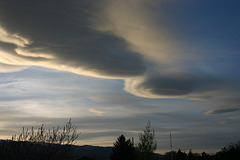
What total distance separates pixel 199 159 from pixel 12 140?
71291mm

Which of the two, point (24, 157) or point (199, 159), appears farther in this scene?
point (199, 159)

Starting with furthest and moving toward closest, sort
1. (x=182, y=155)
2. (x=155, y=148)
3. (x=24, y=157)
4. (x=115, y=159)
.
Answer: (x=182, y=155) < (x=155, y=148) < (x=115, y=159) < (x=24, y=157)

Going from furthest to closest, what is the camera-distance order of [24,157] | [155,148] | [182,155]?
[182,155]
[155,148]
[24,157]

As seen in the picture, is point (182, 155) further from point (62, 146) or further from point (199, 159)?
point (62, 146)

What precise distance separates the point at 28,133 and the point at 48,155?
4.49 feet

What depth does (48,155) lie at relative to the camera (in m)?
10.2

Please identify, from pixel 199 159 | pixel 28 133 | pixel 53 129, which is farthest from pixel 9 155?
pixel 199 159

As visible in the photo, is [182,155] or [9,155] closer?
[9,155]

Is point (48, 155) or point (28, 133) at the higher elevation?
point (28, 133)

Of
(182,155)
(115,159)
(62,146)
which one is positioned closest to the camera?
(62,146)

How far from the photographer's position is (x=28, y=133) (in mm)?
10719

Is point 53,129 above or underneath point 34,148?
above

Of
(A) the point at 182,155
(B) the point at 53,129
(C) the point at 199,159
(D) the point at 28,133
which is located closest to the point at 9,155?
(D) the point at 28,133

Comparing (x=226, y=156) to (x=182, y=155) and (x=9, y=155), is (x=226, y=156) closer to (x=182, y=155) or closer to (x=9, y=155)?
(x=182, y=155)
